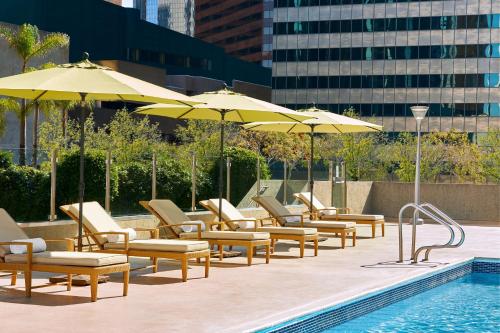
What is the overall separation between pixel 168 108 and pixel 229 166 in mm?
4671

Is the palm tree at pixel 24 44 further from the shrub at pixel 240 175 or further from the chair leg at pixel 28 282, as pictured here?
the chair leg at pixel 28 282

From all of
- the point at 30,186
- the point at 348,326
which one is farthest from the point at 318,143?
the point at 348,326

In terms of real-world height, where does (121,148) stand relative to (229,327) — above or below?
above

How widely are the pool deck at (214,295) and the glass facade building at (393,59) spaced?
70.2m

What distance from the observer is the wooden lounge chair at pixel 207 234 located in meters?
13.5

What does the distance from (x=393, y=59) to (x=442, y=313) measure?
7624 centimetres

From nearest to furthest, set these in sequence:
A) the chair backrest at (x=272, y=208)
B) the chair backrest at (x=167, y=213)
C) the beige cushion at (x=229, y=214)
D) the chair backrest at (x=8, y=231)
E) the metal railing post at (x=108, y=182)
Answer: the chair backrest at (x=8, y=231) → the chair backrest at (x=167, y=213) → the metal railing post at (x=108, y=182) → the beige cushion at (x=229, y=214) → the chair backrest at (x=272, y=208)

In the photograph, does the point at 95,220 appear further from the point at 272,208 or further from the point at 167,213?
the point at 272,208

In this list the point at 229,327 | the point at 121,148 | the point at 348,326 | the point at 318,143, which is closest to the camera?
the point at 229,327

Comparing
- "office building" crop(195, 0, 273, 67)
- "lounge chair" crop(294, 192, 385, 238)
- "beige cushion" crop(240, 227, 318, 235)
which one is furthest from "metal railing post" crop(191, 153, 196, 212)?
"office building" crop(195, 0, 273, 67)

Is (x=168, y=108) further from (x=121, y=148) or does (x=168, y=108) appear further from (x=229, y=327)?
(x=121, y=148)

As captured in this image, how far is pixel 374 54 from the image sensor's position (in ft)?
282

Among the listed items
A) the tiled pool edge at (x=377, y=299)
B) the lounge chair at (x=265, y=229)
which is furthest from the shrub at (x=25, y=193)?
the tiled pool edge at (x=377, y=299)

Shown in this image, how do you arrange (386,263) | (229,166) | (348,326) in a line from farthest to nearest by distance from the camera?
(229,166) → (386,263) → (348,326)
